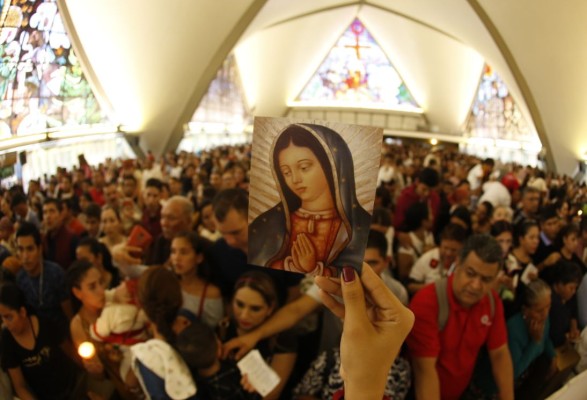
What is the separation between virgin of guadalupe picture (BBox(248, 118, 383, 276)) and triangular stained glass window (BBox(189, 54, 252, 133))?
18689 mm

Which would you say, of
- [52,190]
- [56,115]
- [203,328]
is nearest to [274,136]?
[203,328]

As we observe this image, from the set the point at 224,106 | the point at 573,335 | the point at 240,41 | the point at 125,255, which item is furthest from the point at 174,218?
the point at 224,106

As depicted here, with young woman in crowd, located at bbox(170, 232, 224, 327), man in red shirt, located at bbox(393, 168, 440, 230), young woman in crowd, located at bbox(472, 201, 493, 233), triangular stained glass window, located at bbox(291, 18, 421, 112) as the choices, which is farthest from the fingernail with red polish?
triangular stained glass window, located at bbox(291, 18, 421, 112)

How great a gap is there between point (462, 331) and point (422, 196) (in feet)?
11.2

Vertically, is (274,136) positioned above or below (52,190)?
above

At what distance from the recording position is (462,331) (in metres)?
2.21

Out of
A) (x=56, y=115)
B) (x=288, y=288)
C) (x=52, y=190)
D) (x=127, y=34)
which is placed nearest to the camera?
(x=288, y=288)

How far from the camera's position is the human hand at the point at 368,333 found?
1105mm

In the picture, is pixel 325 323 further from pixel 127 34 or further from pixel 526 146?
pixel 526 146

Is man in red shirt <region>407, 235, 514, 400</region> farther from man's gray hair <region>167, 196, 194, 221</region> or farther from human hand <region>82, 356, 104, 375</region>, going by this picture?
man's gray hair <region>167, 196, 194, 221</region>

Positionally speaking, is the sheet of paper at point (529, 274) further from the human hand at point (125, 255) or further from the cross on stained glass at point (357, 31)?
the cross on stained glass at point (357, 31)

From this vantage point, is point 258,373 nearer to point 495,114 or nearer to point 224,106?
point 224,106

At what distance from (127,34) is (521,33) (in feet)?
36.1

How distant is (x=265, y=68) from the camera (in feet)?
83.7
